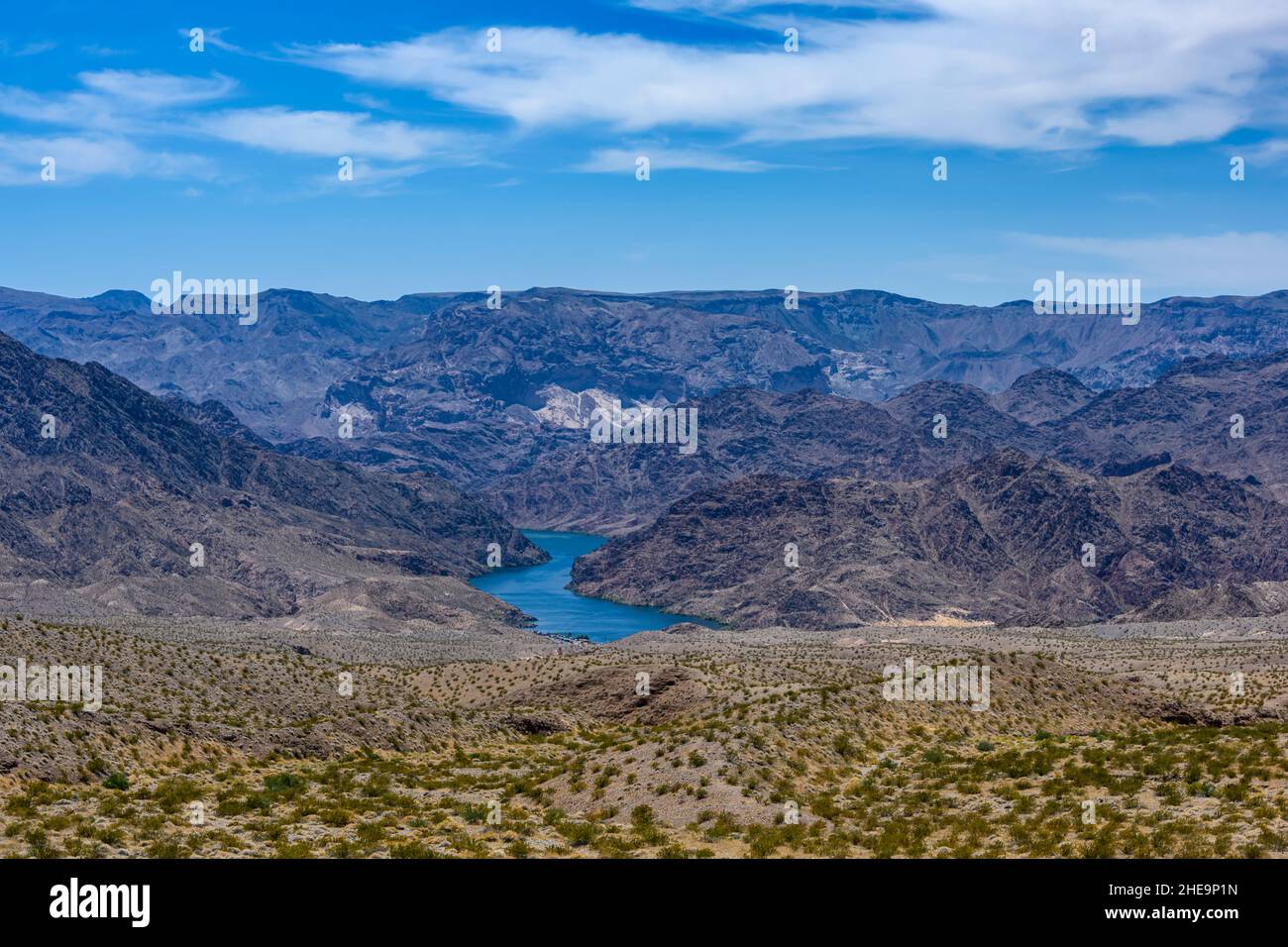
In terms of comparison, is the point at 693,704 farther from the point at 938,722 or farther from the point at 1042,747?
the point at 1042,747

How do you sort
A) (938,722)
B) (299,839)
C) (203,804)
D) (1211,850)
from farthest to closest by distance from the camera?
(938,722)
(203,804)
(299,839)
(1211,850)

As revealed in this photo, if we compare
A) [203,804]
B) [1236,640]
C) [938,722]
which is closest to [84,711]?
[203,804]

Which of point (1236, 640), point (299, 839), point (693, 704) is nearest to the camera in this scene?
point (299, 839)

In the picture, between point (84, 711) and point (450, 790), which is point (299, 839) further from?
point (84, 711)

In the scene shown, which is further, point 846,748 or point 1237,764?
point 846,748

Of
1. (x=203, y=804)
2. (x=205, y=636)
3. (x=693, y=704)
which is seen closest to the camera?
(x=203, y=804)

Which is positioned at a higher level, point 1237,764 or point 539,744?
point 1237,764
